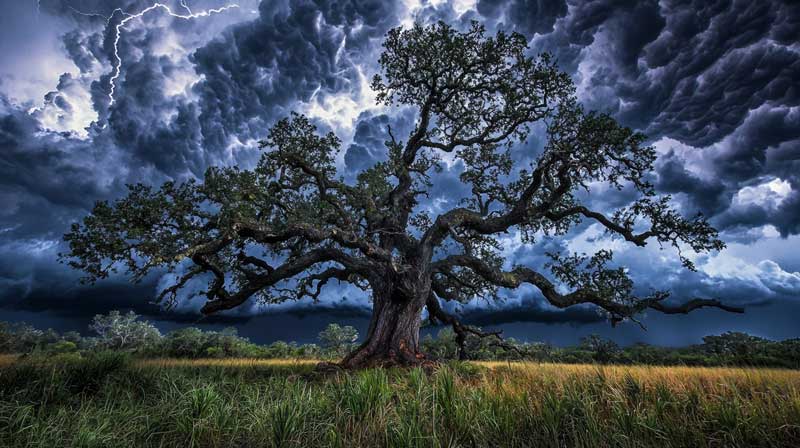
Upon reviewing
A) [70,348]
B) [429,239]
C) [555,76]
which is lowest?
[70,348]

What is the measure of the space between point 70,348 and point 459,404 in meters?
39.8

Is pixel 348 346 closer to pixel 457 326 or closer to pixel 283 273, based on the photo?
pixel 457 326

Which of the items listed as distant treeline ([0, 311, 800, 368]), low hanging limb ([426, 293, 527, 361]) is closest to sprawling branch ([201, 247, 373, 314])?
low hanging limb ([426, 293, 527, 361])

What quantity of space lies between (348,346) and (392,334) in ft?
102

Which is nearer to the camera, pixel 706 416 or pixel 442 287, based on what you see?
pixel 706 416

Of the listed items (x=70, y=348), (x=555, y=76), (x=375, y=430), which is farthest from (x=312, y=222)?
(x=70, y=348)

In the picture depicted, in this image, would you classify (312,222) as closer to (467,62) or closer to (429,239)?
(429,239)

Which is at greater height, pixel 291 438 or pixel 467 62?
pixel 467 62

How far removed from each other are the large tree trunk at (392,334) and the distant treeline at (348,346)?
7.39m

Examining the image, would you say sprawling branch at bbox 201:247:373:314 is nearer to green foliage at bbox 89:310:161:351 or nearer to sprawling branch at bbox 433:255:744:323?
sprawling branch at bbox 433:255:744:323

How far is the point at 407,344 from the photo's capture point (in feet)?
45.7

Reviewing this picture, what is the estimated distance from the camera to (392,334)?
14.0m

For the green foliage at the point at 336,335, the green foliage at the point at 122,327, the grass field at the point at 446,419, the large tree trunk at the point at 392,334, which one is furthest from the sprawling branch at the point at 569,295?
the green foliage at the point at 122,327

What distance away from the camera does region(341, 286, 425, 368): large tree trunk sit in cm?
1322
